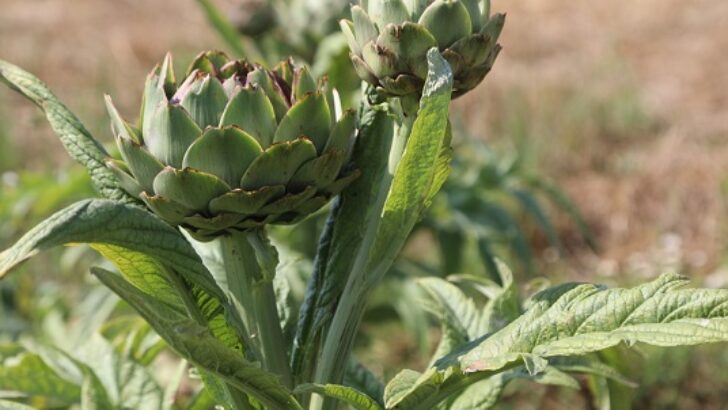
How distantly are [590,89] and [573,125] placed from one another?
0.25 meters

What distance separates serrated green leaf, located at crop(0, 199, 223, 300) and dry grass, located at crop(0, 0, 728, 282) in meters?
1.89

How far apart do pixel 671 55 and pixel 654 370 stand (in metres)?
2.37

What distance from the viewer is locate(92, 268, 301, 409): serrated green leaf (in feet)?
1.89

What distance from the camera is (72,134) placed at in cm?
70

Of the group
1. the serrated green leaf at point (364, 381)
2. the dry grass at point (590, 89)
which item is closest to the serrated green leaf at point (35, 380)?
the serrated green leaf at point (364, 381)

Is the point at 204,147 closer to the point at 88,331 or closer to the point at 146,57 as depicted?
the point at 88,331

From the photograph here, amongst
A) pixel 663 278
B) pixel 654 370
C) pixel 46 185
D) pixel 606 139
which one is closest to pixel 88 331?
pixel 46 185

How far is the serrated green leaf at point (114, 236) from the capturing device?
0.54 metres

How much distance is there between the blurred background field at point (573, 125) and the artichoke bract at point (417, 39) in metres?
0.81

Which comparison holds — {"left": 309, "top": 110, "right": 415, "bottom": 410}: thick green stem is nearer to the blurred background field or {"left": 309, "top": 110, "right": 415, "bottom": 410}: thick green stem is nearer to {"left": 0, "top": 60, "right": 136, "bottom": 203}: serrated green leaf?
{"left": 0, "top": 60, "right": 136, "bottom": 203}: serrated green leaf

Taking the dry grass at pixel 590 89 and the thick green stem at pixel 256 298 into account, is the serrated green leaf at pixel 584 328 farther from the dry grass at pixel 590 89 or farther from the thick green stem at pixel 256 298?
the dry grass at pixel 590 89

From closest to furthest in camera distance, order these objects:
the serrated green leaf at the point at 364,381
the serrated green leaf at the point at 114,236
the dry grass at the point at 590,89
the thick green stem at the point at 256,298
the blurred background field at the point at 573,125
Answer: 1. the serrated green leaf at the point at 114,236
2. the thick green stem at the point at 256,298
3. the serrated green leaf at the point at 364,381
4. the blurred background field at the point at 573,125
5. the dry grass at the point at 590,89

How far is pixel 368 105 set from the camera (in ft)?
2.34

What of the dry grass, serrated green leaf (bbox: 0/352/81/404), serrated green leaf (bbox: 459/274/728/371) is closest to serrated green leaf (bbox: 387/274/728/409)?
serrated green leaf (bbox: 459/274/728/371)
